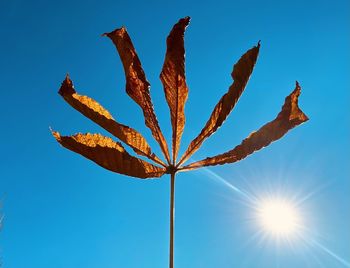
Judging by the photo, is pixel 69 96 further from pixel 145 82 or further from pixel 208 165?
pixel 208 165

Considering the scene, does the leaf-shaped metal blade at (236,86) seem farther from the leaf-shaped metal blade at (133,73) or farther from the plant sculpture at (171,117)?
the leaf-shaped metal blade at (133,73)

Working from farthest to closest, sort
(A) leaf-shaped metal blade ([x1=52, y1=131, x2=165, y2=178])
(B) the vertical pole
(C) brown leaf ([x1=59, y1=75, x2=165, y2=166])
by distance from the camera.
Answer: (C) brown leaf ([x1=59, y1=75, x2=165, y2=166])
(A) leaf-shaped metal blade ([x1=52, y1=131, x2=165, y2=178])
(B) the vertical pole

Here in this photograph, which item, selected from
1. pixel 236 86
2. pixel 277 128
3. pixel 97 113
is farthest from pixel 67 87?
pixel 277 128

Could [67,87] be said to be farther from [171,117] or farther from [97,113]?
[171,117]

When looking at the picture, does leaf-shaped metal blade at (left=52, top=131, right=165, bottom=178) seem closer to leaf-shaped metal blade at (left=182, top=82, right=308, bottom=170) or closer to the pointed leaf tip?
the pointed leaf tip

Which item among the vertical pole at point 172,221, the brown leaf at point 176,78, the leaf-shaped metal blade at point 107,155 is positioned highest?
the brown leaf at point 176,78

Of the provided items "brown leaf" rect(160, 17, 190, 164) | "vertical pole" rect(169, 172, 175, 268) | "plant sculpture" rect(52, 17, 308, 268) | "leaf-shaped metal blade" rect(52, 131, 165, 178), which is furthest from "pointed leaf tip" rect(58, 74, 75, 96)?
"vertical pole" rect(169, 172, 175, 268)

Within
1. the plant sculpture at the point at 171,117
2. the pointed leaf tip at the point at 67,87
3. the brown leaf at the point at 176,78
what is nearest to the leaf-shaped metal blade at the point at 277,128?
the plant sculpture at the point at 171,117
